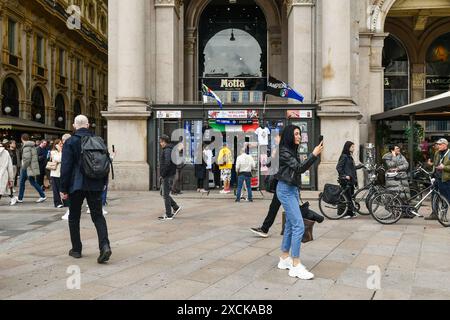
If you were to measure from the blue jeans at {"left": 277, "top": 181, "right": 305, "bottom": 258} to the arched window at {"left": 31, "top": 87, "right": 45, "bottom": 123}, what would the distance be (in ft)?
103

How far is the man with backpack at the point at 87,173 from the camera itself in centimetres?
570

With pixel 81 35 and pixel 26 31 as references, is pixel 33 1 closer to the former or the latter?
pixel 26 31

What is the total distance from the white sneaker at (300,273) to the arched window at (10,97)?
92.6ft

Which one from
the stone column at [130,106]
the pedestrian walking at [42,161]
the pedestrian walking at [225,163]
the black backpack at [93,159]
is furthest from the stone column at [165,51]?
the black backpack at [93,159]

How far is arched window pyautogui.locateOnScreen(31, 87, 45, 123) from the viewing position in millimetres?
33828

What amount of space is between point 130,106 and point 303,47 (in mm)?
7173

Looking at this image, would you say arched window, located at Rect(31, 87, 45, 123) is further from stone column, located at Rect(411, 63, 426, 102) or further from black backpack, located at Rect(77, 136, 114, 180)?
black backpack, located at Rect(77, 136, 114, 180)

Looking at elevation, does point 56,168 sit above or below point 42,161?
below

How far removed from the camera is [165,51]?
698 inches

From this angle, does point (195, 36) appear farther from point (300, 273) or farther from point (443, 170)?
point (300, 273)

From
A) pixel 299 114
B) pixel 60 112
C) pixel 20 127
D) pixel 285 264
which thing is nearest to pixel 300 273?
pixel 285 264

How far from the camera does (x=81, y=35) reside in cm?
4225

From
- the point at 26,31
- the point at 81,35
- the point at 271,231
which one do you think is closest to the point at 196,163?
the point at 271,231

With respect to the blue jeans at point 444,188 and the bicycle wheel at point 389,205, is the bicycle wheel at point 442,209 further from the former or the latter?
the bicycle wheel at point 389,205
